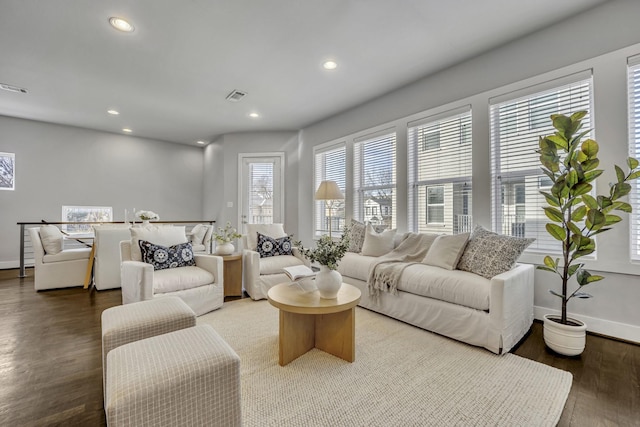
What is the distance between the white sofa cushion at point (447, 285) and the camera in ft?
7.08

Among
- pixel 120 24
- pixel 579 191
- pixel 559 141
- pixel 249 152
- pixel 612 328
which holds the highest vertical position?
pixel 120 24

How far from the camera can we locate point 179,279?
274 cm

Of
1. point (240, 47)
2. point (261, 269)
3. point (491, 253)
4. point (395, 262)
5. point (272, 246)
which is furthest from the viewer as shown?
point (272, 246)

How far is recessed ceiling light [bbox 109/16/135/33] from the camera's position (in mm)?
2436

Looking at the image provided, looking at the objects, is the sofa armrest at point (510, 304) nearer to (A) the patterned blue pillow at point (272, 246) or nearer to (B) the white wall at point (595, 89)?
(B) the white wall at point (595, 89)

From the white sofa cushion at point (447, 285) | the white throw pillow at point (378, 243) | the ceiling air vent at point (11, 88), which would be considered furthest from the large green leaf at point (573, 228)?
the ceiling air vent at point (11, 88)

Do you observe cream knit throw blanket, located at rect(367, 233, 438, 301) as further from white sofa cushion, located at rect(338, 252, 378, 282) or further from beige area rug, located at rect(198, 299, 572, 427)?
beige area rug, located at rect(198, 299, 572, 427)

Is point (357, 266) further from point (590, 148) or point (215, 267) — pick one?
point (590, 148)

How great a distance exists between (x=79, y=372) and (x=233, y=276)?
1813mm

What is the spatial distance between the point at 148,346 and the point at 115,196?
6163 mm

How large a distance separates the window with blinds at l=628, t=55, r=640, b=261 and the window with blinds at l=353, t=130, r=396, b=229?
2261 mm

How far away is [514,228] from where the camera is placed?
2.80 metres

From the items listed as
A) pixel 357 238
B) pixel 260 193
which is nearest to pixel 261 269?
pixel 357 238

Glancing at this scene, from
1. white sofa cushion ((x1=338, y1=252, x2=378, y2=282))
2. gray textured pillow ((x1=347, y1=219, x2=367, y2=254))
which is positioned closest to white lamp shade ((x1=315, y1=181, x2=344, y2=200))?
gray textured pillow ((x1=347, y1=219, x2=367, y2=254))
